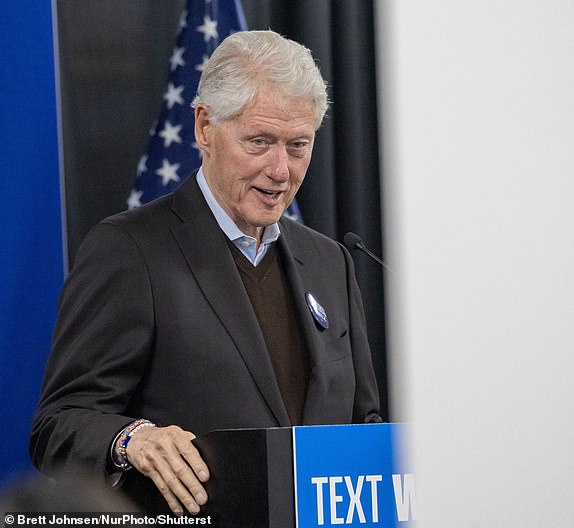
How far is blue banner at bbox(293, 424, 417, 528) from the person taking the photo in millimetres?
983

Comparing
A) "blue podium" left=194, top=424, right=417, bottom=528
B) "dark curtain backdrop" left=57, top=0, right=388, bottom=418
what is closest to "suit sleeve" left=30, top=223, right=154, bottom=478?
"blue podium" left=194, top=424, right=417, bottom=528

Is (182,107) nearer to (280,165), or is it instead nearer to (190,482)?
(280,165)

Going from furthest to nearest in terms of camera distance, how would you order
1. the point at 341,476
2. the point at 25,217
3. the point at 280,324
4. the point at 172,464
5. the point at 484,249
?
the point at 25,217
the point at 280,324
the point at 172,464
the point at 341,476
the point at 484,249

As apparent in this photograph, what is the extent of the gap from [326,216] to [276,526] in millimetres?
2057

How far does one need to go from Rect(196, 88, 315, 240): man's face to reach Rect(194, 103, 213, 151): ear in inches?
0.7

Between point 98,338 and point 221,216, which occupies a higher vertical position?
point 221,216

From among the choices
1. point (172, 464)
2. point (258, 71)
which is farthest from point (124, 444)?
point (258, 71)

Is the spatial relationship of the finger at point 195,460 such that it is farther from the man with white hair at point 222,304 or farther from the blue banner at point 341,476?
the man with white hair at point 222,304

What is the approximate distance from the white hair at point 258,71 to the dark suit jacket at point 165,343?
24 cm

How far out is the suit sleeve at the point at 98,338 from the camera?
4.95 feet

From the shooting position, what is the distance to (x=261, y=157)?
5.81 ft

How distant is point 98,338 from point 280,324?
1.07 feet

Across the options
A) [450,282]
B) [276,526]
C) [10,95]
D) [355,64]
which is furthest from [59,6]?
[450,282]

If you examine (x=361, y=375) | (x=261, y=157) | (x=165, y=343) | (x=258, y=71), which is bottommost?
(x=361, y=375)
